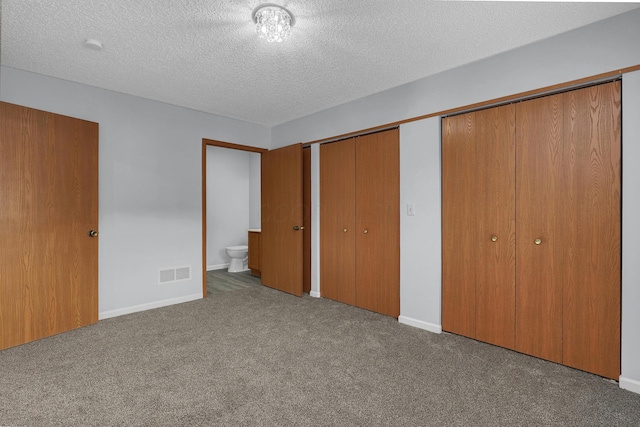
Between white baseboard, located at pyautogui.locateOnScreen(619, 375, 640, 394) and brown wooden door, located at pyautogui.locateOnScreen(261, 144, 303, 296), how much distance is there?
3.02 meters

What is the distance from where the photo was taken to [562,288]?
7.55ft

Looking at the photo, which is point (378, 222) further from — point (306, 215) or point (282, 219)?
point (282, 219)

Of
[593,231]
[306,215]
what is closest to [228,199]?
[306,215]

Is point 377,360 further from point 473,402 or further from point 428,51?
point 428,51

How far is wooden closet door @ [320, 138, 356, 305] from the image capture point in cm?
374

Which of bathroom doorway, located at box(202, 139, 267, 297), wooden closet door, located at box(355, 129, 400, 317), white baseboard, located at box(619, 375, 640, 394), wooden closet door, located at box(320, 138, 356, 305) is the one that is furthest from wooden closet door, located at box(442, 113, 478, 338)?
bathroom doorway, located at box(202, 139, 267, 297)

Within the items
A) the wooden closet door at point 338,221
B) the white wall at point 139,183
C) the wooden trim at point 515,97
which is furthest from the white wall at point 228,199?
the wooden trim at point 515,97

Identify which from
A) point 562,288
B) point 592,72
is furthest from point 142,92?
point 562,288

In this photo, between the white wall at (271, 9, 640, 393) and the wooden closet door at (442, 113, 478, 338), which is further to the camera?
the wooden closet door at (442, 113, 478, 338)

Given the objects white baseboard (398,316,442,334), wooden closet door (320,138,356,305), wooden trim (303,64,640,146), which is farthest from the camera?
wooden closet door (320,138,356,305)

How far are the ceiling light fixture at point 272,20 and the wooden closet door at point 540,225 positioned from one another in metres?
1.90

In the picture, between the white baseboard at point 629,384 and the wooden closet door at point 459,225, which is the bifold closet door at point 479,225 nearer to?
the wooden closet door at point 459,225

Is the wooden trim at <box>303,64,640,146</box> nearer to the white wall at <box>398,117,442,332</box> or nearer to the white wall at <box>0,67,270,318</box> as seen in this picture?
the white wall at <box>398,117,442,332</box>

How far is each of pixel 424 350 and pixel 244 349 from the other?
1.46m
